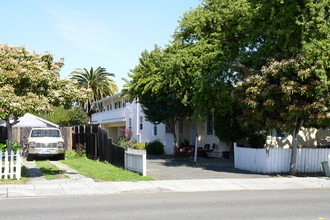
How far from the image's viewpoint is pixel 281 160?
18.4 metres

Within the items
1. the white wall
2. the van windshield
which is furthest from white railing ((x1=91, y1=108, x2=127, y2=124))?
the van windshield

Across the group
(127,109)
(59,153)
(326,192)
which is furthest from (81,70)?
(326,192)

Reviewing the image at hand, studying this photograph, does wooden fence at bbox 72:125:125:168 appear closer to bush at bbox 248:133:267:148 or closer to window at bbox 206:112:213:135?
window at bbox 206:112:213:135

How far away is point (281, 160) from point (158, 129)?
55.5 feet

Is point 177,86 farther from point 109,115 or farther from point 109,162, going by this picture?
point 109,115

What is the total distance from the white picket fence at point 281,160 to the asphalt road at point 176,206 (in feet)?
18.0

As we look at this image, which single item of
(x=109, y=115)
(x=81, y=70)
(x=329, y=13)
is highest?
(x=81, y=70)

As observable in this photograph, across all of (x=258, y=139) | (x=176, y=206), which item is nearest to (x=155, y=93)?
(x=258, y=139)

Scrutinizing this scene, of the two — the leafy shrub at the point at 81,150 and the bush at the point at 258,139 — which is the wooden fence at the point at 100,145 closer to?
the leafy shrub at the point at 81,150

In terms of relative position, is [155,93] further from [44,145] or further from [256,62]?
[256,62]

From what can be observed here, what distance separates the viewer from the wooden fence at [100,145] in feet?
64.8

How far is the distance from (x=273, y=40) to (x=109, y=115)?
29.9 metres

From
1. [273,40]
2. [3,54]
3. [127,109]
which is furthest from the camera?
[127,109]

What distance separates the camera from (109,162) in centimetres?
2145
